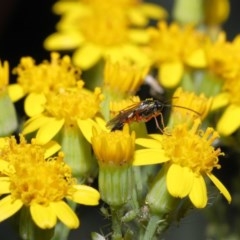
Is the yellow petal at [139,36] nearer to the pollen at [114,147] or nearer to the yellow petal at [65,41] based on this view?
the yellow petal at [65,41]

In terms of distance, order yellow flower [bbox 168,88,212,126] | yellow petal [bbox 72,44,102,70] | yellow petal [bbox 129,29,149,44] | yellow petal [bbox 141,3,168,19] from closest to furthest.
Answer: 1. yellow flower [bbox 168,88,212,126]
2. yellow petal [bbox 72,44,102,70]
3. yellow petal [bbox 129,29,149,44]
4. yellow petal [bbox 141,3,168,19]

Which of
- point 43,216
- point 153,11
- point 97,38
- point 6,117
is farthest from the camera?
point 153,11

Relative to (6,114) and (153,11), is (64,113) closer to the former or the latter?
(6,114)

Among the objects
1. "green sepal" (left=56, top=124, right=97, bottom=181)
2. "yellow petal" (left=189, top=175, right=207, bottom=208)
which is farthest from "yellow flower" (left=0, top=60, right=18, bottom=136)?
"yellow petal" (left=189, top=175, right=207, bottom=208)

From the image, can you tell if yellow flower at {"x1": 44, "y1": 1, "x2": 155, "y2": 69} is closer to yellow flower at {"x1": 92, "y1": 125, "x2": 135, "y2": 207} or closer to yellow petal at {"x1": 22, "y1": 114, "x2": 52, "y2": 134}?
yellow petal at {"x1": 22, "y1": 114, "x2": 52, "y2": 134}

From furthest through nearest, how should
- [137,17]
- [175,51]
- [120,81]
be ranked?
[137,17], [175,51], [120,81]

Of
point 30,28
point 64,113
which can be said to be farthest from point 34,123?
point 30,28
